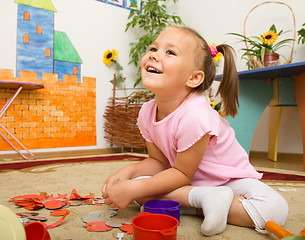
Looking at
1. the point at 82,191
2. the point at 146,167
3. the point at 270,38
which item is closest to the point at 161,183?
the point at 146,167

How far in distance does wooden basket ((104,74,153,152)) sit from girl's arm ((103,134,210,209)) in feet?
4.78

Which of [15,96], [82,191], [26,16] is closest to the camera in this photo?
[82,191]

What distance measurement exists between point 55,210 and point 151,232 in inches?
14.3

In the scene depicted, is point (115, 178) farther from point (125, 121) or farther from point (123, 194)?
point (125, 121)

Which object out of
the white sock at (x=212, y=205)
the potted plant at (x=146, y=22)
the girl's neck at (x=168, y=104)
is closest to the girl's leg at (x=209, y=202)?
the white sock at (x=212, y=205)

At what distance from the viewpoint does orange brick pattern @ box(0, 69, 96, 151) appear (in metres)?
1.91

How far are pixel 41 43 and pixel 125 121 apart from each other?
829 millimetres

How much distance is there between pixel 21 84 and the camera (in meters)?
1.73

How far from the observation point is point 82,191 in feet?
3.14

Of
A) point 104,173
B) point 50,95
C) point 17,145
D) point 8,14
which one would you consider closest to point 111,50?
point 50,95

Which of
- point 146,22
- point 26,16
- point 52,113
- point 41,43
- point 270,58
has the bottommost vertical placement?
point 52,113

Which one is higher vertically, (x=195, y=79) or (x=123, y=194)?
(x=195, y=79)

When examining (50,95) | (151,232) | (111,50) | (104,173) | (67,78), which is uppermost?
(111,50)

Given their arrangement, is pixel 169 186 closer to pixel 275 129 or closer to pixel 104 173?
pixel 104 173
